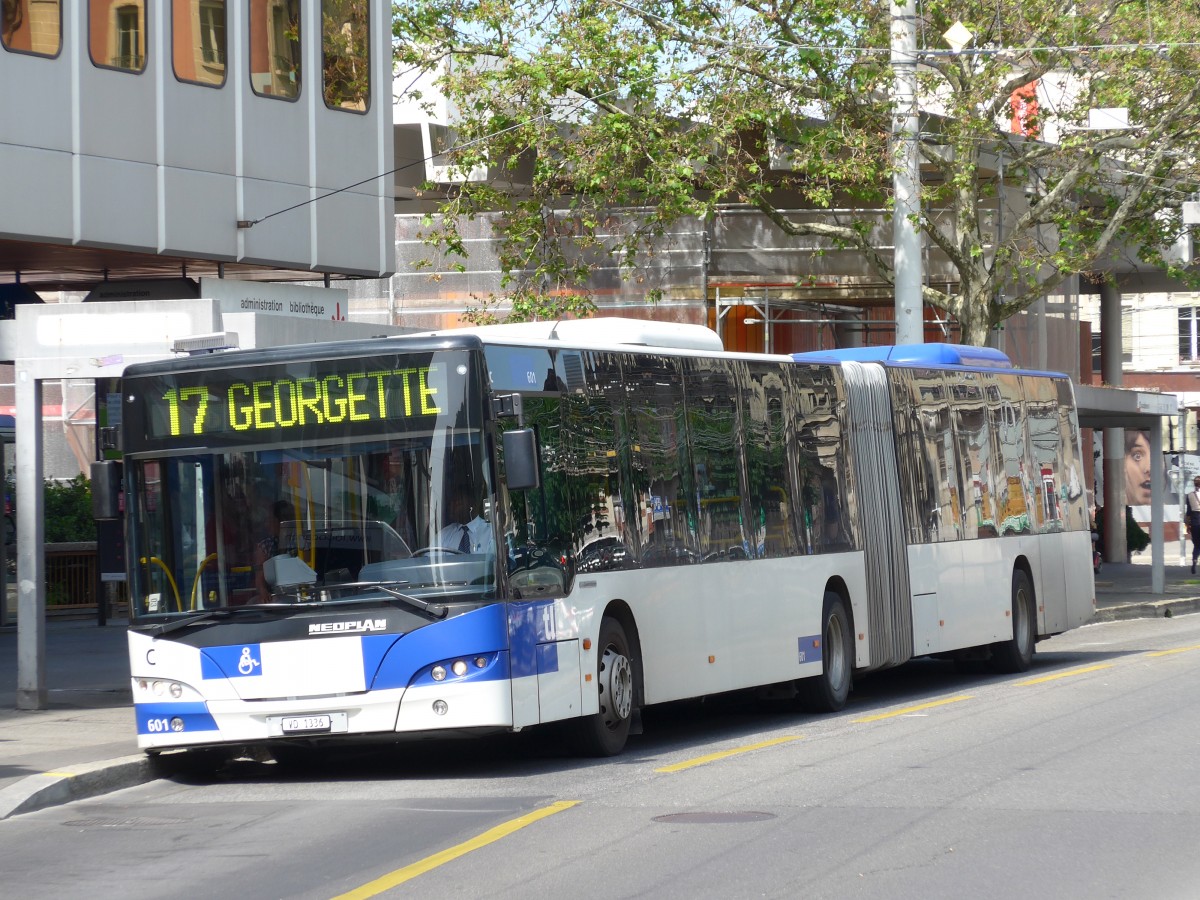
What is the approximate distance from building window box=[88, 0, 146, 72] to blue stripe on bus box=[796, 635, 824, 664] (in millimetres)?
9995

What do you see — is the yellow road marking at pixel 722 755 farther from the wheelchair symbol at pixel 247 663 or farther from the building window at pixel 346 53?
the building window at pixel 346 53

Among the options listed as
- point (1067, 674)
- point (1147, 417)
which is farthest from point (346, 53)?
point (1147, 417)

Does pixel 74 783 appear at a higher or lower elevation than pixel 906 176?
lower

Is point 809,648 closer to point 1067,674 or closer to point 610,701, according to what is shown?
point 610,701

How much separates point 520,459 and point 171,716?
9.21 feet

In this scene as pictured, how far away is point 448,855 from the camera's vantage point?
8500 millimetres

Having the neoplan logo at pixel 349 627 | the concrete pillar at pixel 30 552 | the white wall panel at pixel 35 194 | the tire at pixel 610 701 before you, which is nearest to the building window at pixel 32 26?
the white wall panel at pixel 35 194

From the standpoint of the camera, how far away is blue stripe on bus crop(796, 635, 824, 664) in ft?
49.3

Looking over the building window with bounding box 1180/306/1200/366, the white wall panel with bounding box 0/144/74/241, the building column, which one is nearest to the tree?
the white wall panel with bounding box 0/144/74/241

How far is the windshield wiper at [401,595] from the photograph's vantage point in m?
11.0

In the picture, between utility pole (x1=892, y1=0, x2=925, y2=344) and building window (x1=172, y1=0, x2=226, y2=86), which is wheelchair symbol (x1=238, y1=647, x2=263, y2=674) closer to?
building window (x1=172, y1=0, x2=226, y2=86)

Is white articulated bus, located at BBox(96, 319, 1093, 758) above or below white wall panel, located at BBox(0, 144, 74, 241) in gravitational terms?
below

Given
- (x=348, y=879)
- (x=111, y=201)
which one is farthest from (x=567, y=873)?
(x=111, y=201)

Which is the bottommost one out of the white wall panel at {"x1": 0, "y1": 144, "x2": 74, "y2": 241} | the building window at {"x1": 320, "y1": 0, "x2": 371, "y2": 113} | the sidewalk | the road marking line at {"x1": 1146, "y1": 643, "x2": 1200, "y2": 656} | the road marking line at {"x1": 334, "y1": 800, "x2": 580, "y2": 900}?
the road marking line at {"x1": 1146, "y1": 643, "x2": 1200, "y2": 656}
